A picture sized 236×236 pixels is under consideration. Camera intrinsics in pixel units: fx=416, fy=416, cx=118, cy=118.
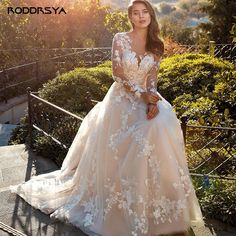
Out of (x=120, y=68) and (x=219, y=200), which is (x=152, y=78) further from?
(x=219, y=200)

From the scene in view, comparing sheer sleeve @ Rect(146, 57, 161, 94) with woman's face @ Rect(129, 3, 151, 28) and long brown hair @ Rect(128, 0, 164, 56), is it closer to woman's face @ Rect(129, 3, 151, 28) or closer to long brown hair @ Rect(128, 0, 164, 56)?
long brown hair @ Rect(128, 0, 164, 56)

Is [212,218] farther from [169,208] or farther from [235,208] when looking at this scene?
[169,208]

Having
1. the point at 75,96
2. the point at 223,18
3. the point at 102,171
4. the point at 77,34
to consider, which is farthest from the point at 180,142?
the point at 223,18

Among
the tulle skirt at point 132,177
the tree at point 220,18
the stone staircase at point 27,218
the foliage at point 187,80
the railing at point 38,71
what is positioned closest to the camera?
the tulle skirt at point 132,177

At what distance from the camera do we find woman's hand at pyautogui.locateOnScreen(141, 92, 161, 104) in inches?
170

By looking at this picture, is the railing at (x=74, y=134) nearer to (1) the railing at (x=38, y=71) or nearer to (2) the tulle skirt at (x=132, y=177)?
(2) the tulle skirt at (x=132, y=177)

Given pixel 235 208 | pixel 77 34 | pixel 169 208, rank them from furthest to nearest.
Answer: pixel 77 34
pixel 235 208
pixel 169 208

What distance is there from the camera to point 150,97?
4.34m

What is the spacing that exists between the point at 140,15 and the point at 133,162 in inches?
61.0

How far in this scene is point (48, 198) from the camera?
16.3 feet

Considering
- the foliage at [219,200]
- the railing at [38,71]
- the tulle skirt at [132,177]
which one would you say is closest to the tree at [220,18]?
the railing at [38,71]

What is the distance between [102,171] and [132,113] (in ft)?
2.24

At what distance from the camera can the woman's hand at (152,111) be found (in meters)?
4.20

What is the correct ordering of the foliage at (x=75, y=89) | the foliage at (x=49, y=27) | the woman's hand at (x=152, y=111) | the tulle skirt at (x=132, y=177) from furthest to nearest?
the foliage at (x=49, y=27) < the foliage at (x=75, y=89) < the woman's hand at (x=152, y=111) < the tulle skirt at (x=132, y=177)
